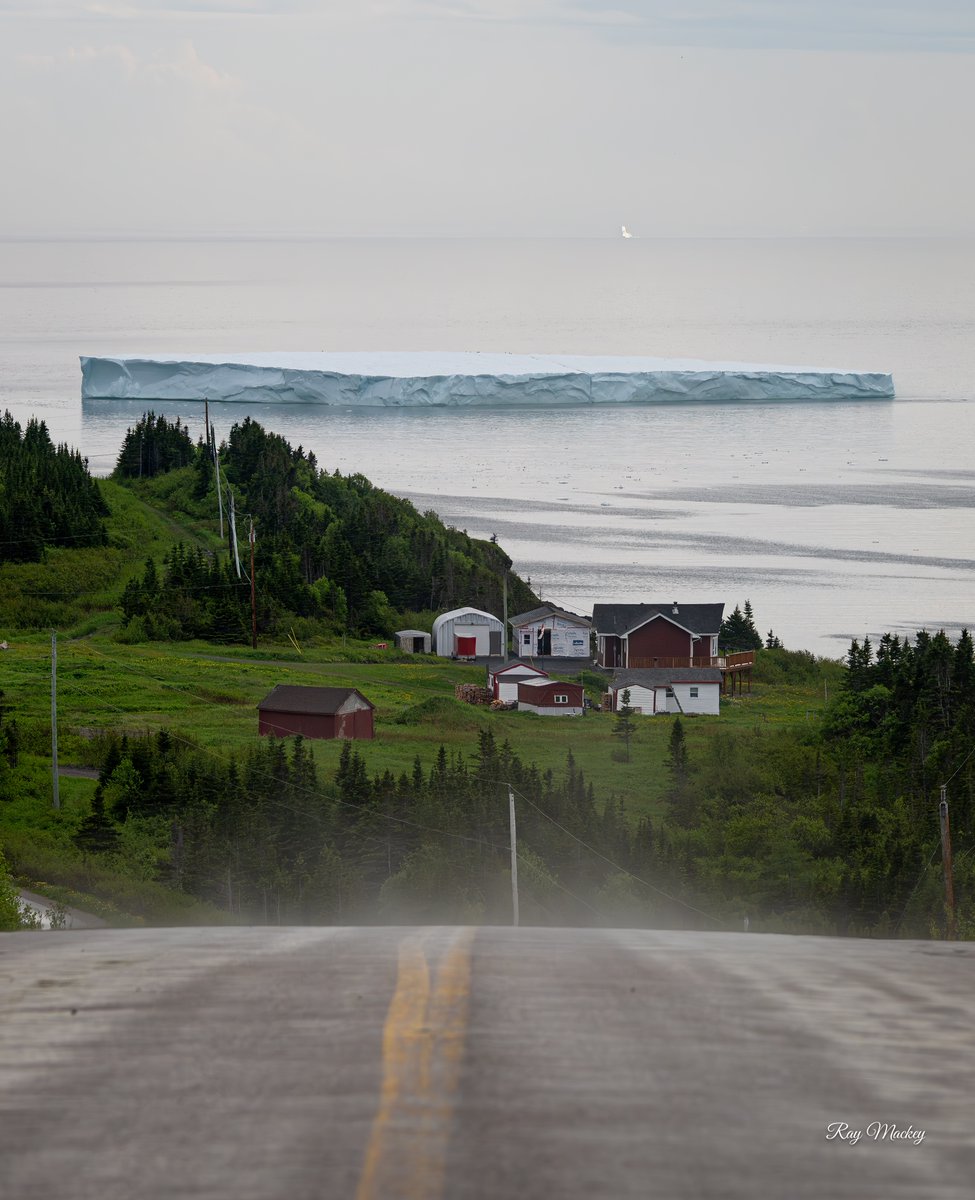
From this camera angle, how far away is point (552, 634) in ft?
137

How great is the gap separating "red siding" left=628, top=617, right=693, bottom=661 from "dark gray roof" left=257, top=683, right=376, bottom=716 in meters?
9.93

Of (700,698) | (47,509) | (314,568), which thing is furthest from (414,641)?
(47,509)

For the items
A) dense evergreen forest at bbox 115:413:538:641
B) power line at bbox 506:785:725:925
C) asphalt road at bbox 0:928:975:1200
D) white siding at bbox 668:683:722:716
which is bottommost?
power line at bbox 506:785:725:925

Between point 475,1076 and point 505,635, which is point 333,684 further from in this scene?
point 475,1076

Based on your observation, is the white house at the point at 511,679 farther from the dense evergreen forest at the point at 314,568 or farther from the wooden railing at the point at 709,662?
the dense evergreen forest at the point at 314,568

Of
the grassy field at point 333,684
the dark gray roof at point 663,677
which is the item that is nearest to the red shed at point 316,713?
the grassy field at point 333,684

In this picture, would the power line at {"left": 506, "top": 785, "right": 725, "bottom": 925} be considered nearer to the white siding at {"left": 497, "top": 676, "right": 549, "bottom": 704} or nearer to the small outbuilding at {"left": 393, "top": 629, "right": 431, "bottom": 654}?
the white siding at {"left": 497, "top": 676, "right": 549, "bottom": 704}

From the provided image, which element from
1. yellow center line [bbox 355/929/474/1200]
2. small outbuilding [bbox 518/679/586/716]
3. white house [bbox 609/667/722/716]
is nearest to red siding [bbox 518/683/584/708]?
small outbuilding [bbox 518/679/586/716]

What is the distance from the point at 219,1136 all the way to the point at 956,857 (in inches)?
837

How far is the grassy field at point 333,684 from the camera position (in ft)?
96.4

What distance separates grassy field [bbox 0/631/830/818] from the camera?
2938 centimetres

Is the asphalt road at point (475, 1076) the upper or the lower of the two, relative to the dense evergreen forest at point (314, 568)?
lower

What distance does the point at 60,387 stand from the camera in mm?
103188

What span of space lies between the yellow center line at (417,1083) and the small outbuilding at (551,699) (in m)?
31.2
